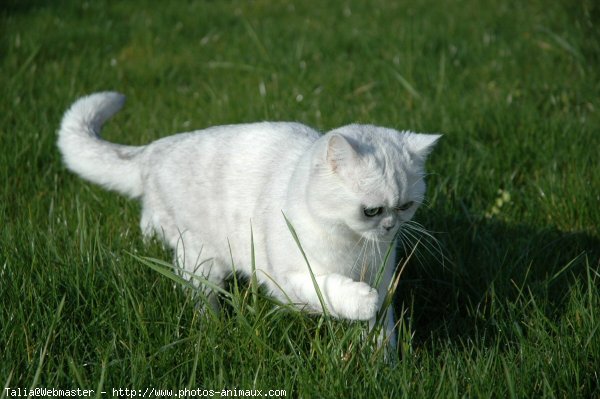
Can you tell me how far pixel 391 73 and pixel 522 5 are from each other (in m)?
2.26

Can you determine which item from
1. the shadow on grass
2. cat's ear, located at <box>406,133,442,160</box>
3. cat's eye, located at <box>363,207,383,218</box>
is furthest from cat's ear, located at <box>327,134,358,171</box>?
the shadow on grass

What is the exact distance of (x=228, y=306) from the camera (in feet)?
9.99

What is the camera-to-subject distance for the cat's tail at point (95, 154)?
315cm

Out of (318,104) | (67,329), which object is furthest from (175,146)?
(318,104)

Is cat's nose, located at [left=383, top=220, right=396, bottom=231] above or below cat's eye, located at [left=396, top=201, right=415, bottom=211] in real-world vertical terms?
below

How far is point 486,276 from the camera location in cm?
309

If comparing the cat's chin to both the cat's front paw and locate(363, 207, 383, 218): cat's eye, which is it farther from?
the cat's front paw

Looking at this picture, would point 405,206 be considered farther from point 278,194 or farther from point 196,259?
point 196,259

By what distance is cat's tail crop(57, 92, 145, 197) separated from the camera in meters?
3.15

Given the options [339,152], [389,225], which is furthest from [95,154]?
[389,225]

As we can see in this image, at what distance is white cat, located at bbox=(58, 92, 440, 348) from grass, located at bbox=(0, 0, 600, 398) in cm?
17

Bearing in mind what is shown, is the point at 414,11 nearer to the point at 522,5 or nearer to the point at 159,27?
the point at 522,5

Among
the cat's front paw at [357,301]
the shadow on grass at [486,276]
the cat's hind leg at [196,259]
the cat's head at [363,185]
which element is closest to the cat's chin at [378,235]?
the cat's head at [363,185]

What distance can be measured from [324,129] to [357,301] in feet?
6.58
